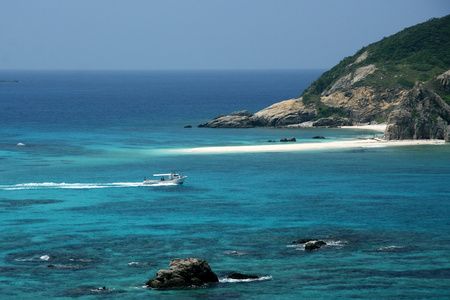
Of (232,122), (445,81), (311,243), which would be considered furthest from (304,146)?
(311,243)

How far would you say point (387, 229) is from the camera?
73688 mm

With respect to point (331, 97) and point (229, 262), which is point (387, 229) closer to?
point (229, 262)

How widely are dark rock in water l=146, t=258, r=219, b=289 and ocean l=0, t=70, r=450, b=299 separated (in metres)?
0.76

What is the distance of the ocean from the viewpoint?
55.2m

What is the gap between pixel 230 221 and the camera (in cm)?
7906

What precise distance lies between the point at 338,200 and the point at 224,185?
19190 mm

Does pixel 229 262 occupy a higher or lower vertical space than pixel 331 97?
lower

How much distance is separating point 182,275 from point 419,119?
343ft

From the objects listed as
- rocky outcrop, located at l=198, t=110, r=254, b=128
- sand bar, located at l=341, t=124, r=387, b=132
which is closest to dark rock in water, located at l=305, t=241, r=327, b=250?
sand bar, located at l=341, t=124, r=387, b=132

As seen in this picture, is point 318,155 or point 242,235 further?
point 318,155

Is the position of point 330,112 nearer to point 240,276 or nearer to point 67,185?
point 67,185

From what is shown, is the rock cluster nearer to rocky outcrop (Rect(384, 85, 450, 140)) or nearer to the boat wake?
the boat wake

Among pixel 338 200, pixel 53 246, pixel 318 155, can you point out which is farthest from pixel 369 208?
pixel 318 155

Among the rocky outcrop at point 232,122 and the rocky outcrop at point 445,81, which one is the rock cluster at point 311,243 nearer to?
the rocky outcrop at point 445,81
